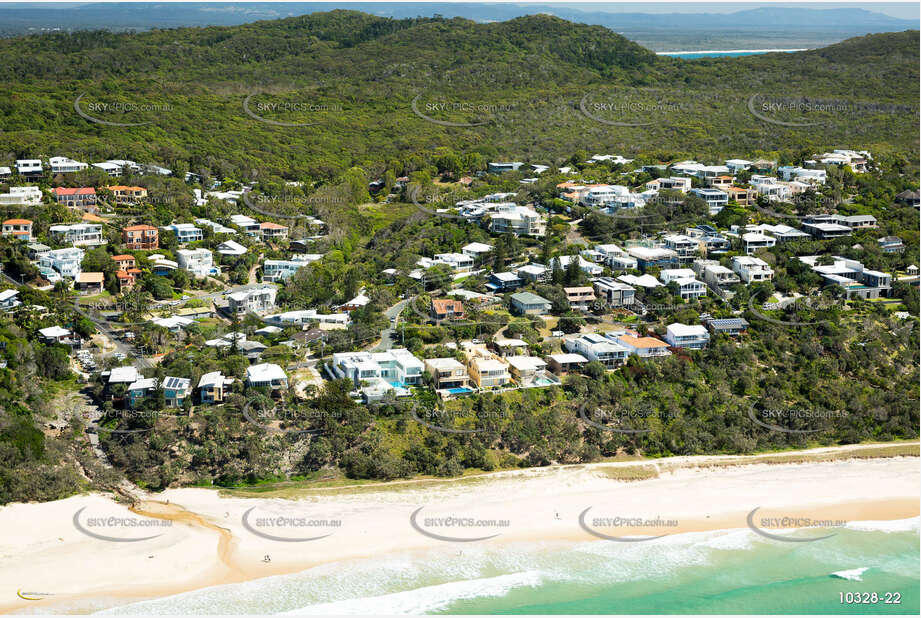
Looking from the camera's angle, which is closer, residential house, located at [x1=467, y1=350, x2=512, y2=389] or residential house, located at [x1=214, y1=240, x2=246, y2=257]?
residential house, located at [x1=467, y1=350, x2=512, y2=389]

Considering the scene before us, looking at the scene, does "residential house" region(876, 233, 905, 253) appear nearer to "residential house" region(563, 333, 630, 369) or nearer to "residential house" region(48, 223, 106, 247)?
"residential house" region(563, 333, 630, 369)

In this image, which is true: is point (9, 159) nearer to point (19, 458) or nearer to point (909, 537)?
point (19, 458)

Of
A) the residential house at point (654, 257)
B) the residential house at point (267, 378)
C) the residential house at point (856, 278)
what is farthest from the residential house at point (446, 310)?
the residential house at point (856, 278)

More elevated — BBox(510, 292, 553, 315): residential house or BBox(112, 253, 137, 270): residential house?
BBox(112, 253, 137, 270): residential house

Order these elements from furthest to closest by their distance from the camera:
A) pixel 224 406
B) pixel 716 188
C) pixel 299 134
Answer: pixel 299 134 < pixel 716 188 < pixel 224 406

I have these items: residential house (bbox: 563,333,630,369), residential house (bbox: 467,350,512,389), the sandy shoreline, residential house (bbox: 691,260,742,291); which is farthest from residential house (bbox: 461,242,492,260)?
the sandy shoreline

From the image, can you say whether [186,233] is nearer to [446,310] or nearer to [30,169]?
[30,169]

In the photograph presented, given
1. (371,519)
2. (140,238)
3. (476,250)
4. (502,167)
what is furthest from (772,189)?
(371,519)

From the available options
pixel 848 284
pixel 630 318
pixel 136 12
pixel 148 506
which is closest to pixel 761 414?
pixel 630 318
